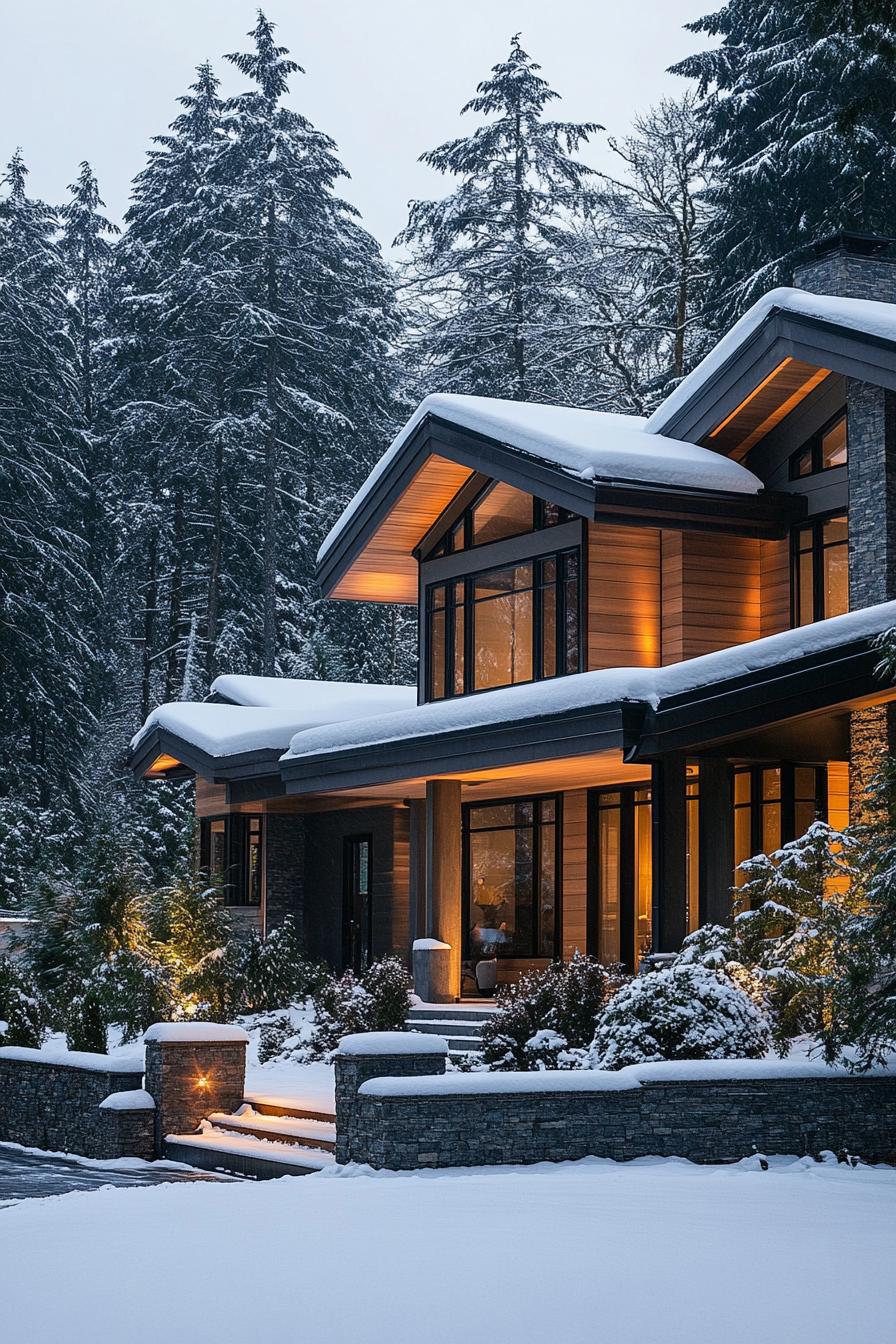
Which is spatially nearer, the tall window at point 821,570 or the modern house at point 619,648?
the modern house at point 619,648

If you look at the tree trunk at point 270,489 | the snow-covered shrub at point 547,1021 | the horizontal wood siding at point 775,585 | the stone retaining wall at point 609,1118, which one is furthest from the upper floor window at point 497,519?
the tree trunk at point 270,489

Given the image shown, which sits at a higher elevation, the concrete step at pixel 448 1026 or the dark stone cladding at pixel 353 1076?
the dark stone cladding at pixel 353 1076

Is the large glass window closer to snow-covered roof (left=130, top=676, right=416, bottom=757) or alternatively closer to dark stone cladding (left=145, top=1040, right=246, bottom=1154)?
snow-covered roof (left=130, top=676, right=416, bottom=757)

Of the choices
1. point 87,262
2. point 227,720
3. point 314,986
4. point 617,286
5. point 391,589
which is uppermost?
point 87,262

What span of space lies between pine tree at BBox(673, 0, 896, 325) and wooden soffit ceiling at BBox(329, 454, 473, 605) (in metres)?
9.85

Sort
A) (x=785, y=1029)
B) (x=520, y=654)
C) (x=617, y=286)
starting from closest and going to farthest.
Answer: (x=785, y=1029)
(x=520, y=654)
(x=617, y=286)

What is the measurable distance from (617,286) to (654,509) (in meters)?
23.6

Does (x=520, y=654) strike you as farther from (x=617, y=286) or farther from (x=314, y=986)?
(x=617, y=286)

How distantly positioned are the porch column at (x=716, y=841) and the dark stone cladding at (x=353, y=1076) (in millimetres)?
4905

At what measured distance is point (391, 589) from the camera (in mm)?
26391

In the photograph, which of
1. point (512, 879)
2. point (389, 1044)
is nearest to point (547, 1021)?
point (389, 1044)

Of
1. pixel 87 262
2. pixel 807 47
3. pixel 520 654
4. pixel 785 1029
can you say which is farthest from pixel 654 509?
pixel 87 262

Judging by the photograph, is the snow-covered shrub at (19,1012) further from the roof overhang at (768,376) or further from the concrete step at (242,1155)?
the roof overhang at (768,376)

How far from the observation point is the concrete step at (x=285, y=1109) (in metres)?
15.2
